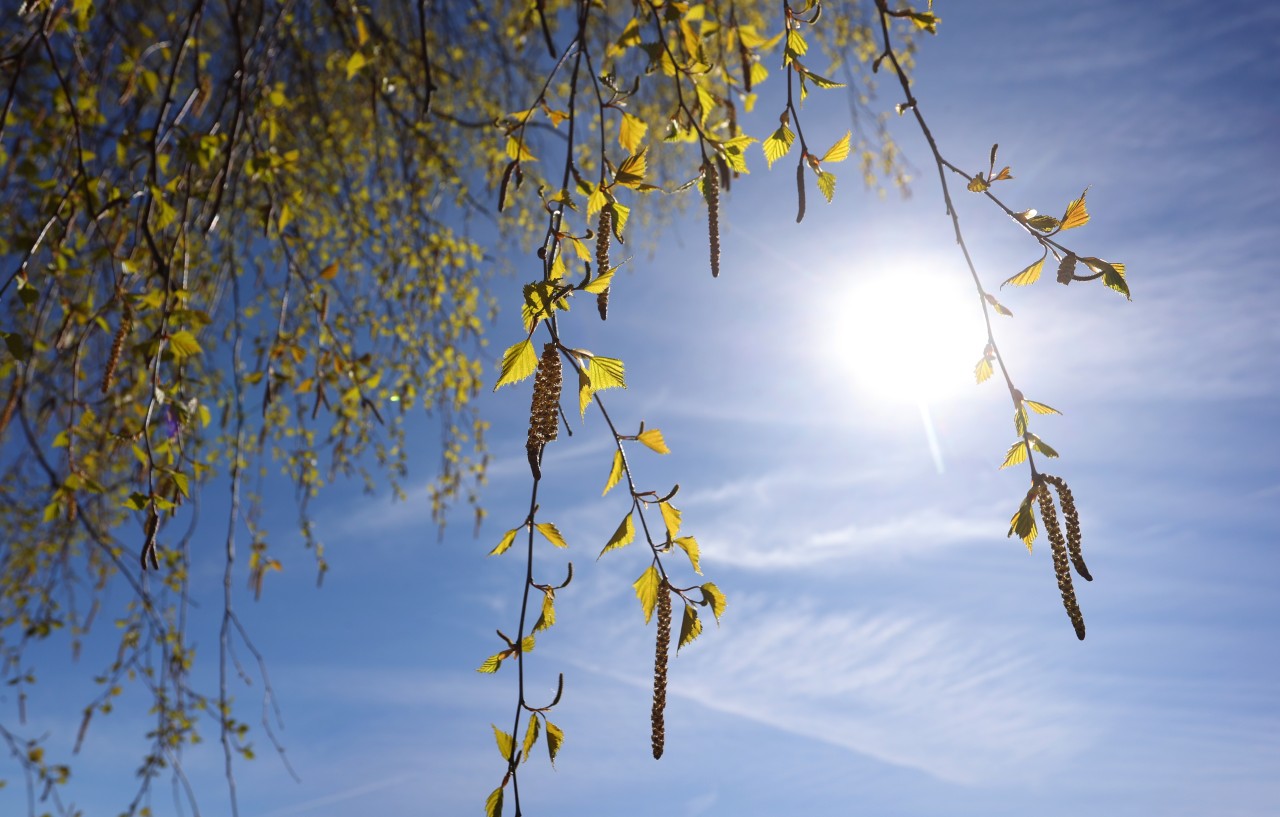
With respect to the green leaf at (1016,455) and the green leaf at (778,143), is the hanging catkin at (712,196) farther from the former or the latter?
the green leaf at (1016,455)

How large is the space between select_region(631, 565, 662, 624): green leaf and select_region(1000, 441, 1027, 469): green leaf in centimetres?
43

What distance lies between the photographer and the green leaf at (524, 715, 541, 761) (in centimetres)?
104

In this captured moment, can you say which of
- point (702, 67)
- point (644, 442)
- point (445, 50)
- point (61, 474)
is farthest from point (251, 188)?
point (644, 442)

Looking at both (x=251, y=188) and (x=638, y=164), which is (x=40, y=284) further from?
(x=638, y=164)

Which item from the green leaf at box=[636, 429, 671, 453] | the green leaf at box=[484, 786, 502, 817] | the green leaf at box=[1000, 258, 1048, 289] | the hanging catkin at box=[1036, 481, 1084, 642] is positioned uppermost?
the green leaf at box=[1000, 258, 1048, 289]

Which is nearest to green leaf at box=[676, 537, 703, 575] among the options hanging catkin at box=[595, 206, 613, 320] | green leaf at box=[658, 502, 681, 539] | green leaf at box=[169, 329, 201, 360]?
green leaf at box=[658, 502, 681, 539]

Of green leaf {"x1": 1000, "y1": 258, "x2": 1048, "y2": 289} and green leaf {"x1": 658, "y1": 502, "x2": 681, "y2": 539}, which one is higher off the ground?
green leaf {"x1": 1000, "y1": 258, "x2": 1048, "y2": 289}

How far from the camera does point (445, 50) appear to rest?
399cm

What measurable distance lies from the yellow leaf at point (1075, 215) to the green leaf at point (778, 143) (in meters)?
0.37

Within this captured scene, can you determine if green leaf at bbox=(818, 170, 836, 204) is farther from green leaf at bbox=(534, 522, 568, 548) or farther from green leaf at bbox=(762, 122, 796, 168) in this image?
green leaf at bbox=(534, 522, 568, 548)

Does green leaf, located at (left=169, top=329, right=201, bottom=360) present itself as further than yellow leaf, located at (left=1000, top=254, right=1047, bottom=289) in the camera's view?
Yes

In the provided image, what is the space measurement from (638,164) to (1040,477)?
58 centimetres

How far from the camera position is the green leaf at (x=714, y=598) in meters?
1.05

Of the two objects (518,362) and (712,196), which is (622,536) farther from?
(712,196)
